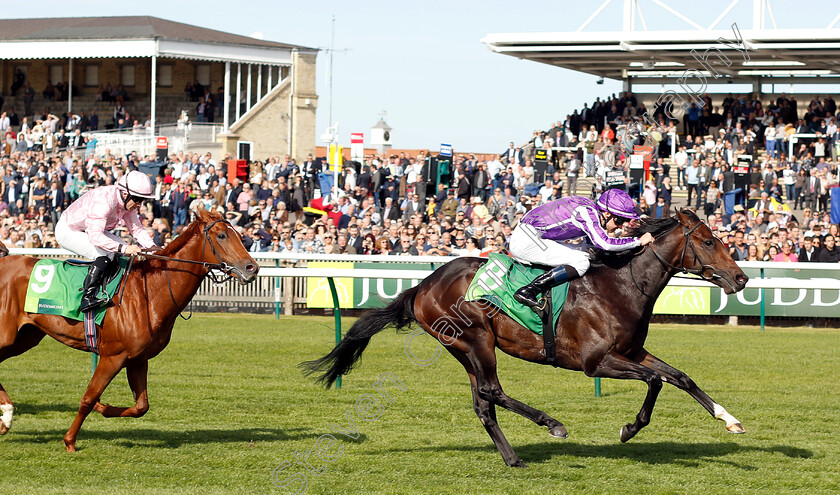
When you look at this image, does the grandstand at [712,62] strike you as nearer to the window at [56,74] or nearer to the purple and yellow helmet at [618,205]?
the purple and yellow helmet at [618,205]

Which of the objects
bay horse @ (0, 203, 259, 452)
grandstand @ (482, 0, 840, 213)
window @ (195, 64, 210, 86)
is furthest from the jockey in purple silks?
window @ (195, 64, 210, 86)

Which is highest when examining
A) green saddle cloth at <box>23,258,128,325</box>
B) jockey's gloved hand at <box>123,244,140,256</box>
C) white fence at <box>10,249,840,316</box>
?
jockey's gloved hand at <box>123,244,140,256</box>

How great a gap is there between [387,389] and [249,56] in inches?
1027

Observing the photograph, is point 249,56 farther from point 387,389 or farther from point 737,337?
point 387,389

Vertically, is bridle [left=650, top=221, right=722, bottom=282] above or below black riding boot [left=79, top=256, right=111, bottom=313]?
above

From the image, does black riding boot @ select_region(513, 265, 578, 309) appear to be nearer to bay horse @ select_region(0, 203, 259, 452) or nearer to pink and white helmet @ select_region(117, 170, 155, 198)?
bay horse @ select_region(0, 203, 259, 452)

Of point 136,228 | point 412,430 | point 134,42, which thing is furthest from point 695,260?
point 134,42

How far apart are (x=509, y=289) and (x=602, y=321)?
558 mm

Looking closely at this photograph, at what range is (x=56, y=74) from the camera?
36.8 metres

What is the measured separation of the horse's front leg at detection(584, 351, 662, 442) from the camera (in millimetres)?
5660

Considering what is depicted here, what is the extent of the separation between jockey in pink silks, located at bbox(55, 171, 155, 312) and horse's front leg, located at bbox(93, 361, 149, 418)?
1.50 feet

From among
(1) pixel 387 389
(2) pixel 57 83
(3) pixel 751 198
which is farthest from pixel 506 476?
(2) pixel 57 83

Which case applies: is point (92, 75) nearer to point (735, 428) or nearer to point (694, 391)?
point (694, 391)

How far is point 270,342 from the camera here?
11383 mm
